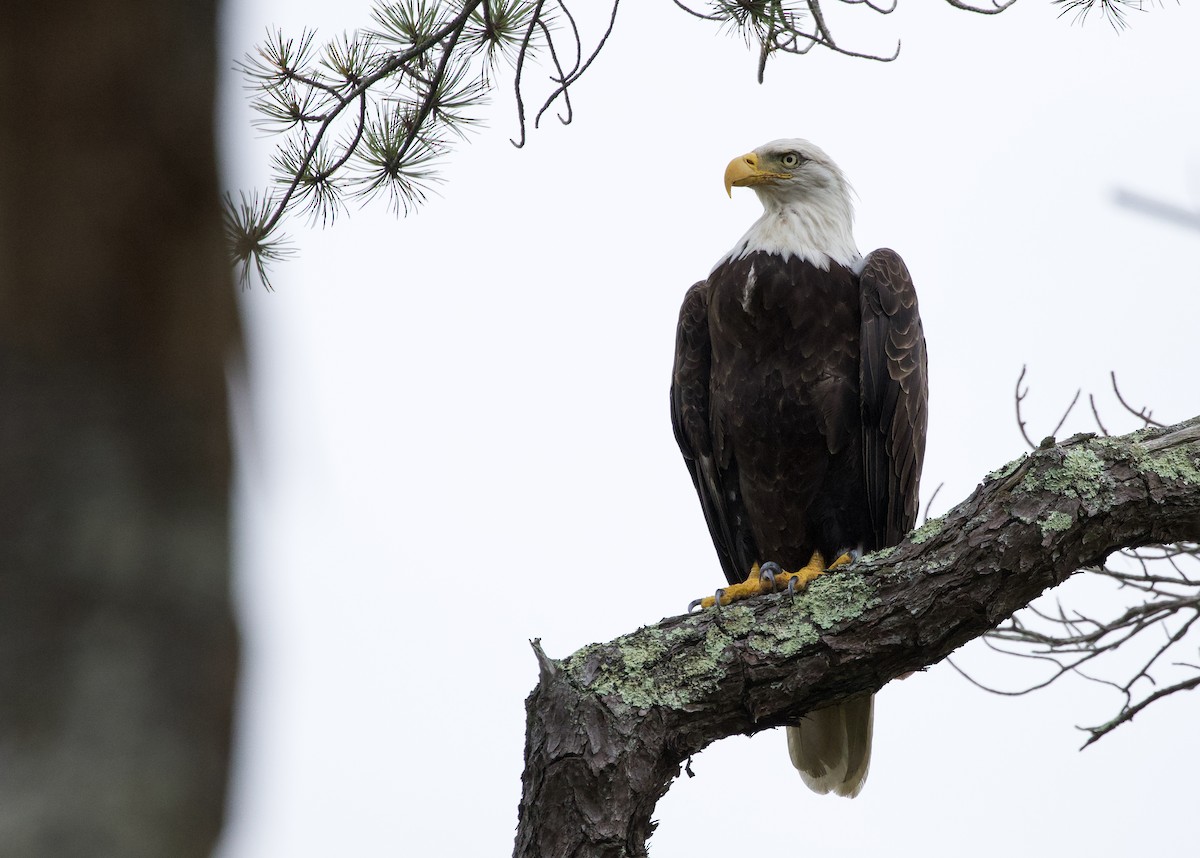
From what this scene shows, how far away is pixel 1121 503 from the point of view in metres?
3.00

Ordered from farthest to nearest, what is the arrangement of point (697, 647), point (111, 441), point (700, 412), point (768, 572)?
point (700, 412) < point (768, 572) < point (697, 647) < point (111, 441)

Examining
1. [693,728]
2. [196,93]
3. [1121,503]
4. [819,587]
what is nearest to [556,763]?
[693,728]

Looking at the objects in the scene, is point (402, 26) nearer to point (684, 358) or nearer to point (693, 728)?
point (684, 358)

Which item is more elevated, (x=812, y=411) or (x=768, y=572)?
(x=812, y=411)

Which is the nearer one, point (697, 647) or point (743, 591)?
point (697, 647)

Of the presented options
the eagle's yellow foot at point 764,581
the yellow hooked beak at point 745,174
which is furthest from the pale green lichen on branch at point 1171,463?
the yellow hooked beak at point 745,174

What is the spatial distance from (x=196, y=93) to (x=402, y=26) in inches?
102

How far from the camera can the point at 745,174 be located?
4.74 m

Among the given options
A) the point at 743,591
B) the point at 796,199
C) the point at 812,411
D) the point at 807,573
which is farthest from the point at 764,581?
the point at 796,199

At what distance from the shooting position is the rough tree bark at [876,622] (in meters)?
2.93

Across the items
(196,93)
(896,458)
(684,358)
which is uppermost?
(684,358)

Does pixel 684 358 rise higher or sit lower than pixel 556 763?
higher

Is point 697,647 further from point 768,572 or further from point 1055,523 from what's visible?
point 768,572

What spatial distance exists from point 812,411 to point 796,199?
997 mm
